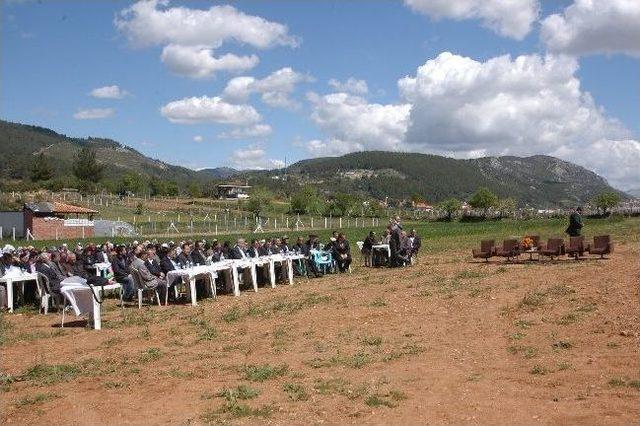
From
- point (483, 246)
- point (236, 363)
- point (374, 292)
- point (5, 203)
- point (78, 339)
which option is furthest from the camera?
point (5, 203)

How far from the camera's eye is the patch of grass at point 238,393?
7098mm

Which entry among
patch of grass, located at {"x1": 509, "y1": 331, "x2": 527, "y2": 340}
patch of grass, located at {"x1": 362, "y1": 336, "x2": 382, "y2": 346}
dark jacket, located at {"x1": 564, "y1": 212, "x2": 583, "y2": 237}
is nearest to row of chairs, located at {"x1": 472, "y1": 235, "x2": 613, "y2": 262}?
dark jacket, located at {"x1": 564, "y1": 212, "x2": 583, "y2": 237}

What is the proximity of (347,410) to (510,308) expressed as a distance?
250 inches

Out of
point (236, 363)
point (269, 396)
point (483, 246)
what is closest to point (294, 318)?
point (236, 363)

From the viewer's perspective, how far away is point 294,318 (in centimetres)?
1224

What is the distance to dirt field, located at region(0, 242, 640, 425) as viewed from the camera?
661cm

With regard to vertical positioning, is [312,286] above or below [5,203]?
below

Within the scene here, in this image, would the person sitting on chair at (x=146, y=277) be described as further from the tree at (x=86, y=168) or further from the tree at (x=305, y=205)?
the tree at (x=86, y=168)

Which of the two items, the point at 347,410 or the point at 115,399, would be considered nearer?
the point at 347,410

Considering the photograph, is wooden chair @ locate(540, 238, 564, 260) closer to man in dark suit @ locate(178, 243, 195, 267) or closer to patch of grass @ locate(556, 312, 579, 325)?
patch of grass @ locate(556, 312, 579, 325)

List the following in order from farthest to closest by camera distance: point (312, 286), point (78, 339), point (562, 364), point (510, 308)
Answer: point (312, 286), point (510, 308), point (78, 339), point (562, 364)

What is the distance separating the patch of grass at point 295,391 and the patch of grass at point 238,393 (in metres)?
0.35

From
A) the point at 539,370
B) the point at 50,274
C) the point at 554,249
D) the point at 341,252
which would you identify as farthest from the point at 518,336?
the point at 341,252

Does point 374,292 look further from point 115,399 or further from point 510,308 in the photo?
point 115,399
